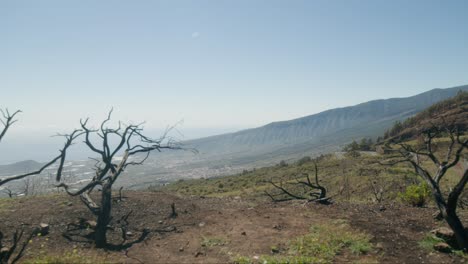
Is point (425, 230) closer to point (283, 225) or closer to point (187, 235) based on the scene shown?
point (283, 225)

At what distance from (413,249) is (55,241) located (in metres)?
11.2

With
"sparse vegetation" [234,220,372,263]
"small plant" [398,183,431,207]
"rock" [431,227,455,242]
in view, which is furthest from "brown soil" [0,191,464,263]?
"small plant" [398,183,431,207]

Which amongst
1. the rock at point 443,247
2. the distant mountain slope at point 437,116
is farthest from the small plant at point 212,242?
the distant mountain slope at point 437,116

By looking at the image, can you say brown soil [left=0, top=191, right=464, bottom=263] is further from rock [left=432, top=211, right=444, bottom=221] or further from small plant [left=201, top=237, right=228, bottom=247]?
rock [left=432, top=211, right=444, bottom=221]

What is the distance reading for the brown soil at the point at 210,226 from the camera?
9.34 m

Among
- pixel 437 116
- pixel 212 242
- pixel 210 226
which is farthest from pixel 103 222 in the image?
pixel 437 116

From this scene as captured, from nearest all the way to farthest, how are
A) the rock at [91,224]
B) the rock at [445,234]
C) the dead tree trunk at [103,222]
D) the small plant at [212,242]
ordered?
the rock at [445,234] < the dead tree trunk at [103,222] < the small plant at [212,242] < the rock at [91,224]

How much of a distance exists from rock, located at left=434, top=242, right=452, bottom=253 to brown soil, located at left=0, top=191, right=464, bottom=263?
0.24 meters

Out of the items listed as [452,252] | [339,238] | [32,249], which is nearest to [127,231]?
[32,249]

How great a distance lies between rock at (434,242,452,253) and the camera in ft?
28.6

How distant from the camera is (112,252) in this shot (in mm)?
9578

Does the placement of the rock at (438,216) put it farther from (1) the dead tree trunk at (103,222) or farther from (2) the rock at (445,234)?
(1) the dead tree trunk at (103,222)

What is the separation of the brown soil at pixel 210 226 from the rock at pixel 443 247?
0.24 m

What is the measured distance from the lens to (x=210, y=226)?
1231 centimetres
